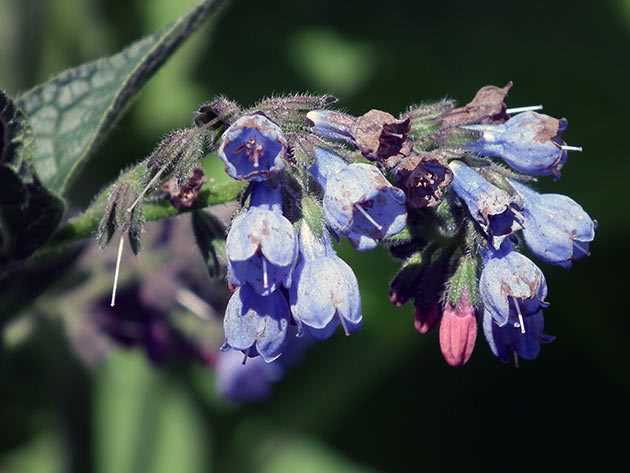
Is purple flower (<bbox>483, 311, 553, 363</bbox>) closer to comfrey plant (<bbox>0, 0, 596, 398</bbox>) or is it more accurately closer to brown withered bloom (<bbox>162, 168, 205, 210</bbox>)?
comfrey plant (<bbox>0, 0, 596, 398</bbox>)

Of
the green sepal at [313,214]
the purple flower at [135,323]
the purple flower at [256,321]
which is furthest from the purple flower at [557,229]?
the purple flower at [135,323]

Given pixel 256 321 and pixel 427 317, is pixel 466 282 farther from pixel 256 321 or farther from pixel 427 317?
pixel 256 321

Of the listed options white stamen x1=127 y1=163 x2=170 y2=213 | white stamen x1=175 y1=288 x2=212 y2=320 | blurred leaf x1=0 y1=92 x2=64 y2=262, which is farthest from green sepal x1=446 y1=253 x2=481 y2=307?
white stamen x1=175 y1=288 x2=212 y2=320

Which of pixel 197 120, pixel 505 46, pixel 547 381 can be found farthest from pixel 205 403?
pixel 197 120

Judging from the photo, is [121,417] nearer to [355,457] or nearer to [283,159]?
[355,457]

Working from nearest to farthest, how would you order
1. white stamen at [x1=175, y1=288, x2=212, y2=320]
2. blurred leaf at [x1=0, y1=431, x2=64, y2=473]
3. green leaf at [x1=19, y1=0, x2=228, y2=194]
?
green leaf at [x1=19, y1=0, x2=228, y2=194], white stamen at [x1=175, y1=288, x2=212, y2=320], blurred leaf at [x1=0, y1=431, x2=64, y2=473]

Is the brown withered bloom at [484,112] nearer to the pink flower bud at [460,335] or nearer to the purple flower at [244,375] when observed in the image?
the pink flower bud at [460,335]

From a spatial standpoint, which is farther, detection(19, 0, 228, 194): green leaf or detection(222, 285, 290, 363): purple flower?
detection(19, 0, 228, 194): green leaf
